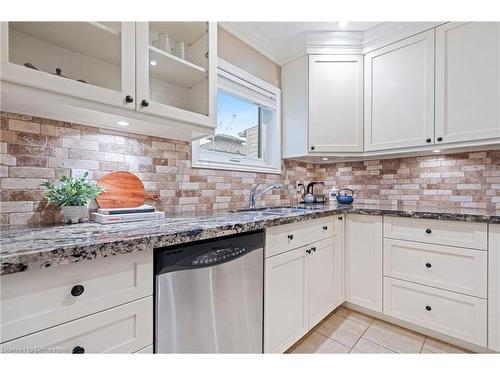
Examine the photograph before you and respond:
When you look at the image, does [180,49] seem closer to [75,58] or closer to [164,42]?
[164,42]

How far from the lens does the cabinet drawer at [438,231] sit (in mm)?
1465

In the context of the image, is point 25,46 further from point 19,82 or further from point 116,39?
point 116,39

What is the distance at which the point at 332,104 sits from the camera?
→ 2.20 meters

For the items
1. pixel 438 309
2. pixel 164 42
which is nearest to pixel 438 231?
pixel 438 309

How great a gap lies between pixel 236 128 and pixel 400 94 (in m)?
1.40

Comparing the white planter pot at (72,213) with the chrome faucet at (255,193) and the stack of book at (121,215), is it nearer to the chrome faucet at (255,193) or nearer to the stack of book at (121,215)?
the stack of book at (121,215)

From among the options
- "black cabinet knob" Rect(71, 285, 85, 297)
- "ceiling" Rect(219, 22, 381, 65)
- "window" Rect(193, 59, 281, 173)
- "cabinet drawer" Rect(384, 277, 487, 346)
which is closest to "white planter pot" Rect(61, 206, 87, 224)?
"black cabinet knob" Rect(71, 285, 85, 297)

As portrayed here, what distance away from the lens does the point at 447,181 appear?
2.05 m

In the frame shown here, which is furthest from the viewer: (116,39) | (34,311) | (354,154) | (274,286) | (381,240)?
(354,154)

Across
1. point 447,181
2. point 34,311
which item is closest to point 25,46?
point 34,311

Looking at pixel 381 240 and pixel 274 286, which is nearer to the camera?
pixel 274 286

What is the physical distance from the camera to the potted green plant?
1084 mm

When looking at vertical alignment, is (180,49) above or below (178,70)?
above
